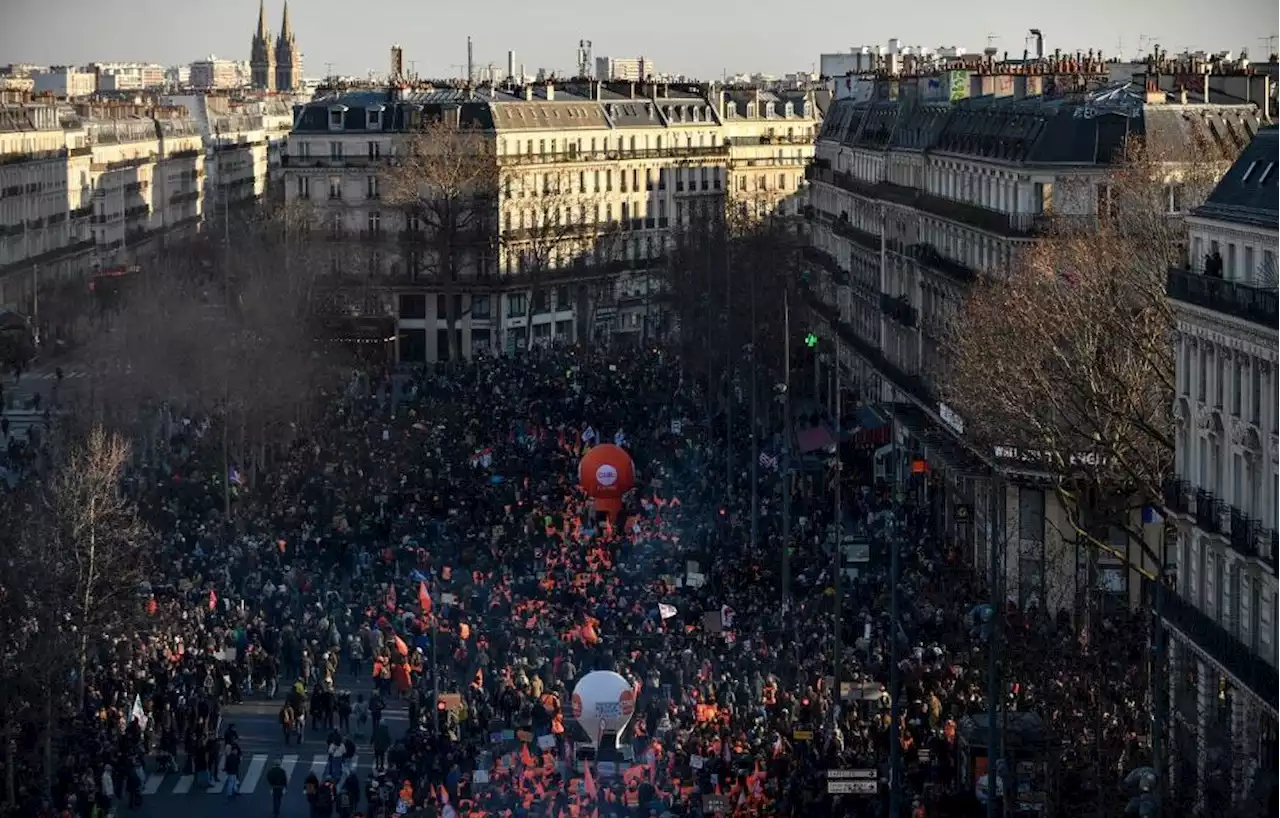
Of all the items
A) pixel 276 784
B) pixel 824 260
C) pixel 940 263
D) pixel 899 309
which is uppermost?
pixel 940 263

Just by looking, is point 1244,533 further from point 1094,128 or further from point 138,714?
point 1094,128

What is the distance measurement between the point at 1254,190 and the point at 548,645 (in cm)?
1572

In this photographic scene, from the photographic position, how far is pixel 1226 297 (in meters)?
46.0

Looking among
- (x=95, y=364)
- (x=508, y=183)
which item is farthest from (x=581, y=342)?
(x=95, y=364)

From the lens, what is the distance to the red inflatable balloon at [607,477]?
2958 inches

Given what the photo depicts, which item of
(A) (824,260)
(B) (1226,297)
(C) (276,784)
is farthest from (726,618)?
(A) (824,260)

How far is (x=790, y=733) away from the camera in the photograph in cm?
4791

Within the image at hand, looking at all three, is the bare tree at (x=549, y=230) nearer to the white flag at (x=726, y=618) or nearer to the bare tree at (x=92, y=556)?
the bare tree at (x=92, y=556)

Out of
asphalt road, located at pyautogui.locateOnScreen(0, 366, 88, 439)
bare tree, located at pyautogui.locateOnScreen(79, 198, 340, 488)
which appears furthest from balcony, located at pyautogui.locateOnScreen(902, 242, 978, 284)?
asphalt road, located at pyautogui.locateOnScreen(0, 366, 88, 439)

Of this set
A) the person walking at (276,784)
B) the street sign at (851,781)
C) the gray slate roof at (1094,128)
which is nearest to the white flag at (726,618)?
the person walking at (276,784)

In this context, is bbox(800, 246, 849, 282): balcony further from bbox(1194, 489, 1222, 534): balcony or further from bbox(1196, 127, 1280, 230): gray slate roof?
bbox(1194, 489, 1222, 534): balcony

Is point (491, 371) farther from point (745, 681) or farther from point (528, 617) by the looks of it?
point (745, 681)

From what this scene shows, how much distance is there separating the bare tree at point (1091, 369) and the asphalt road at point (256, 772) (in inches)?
480

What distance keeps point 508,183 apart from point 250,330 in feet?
108
